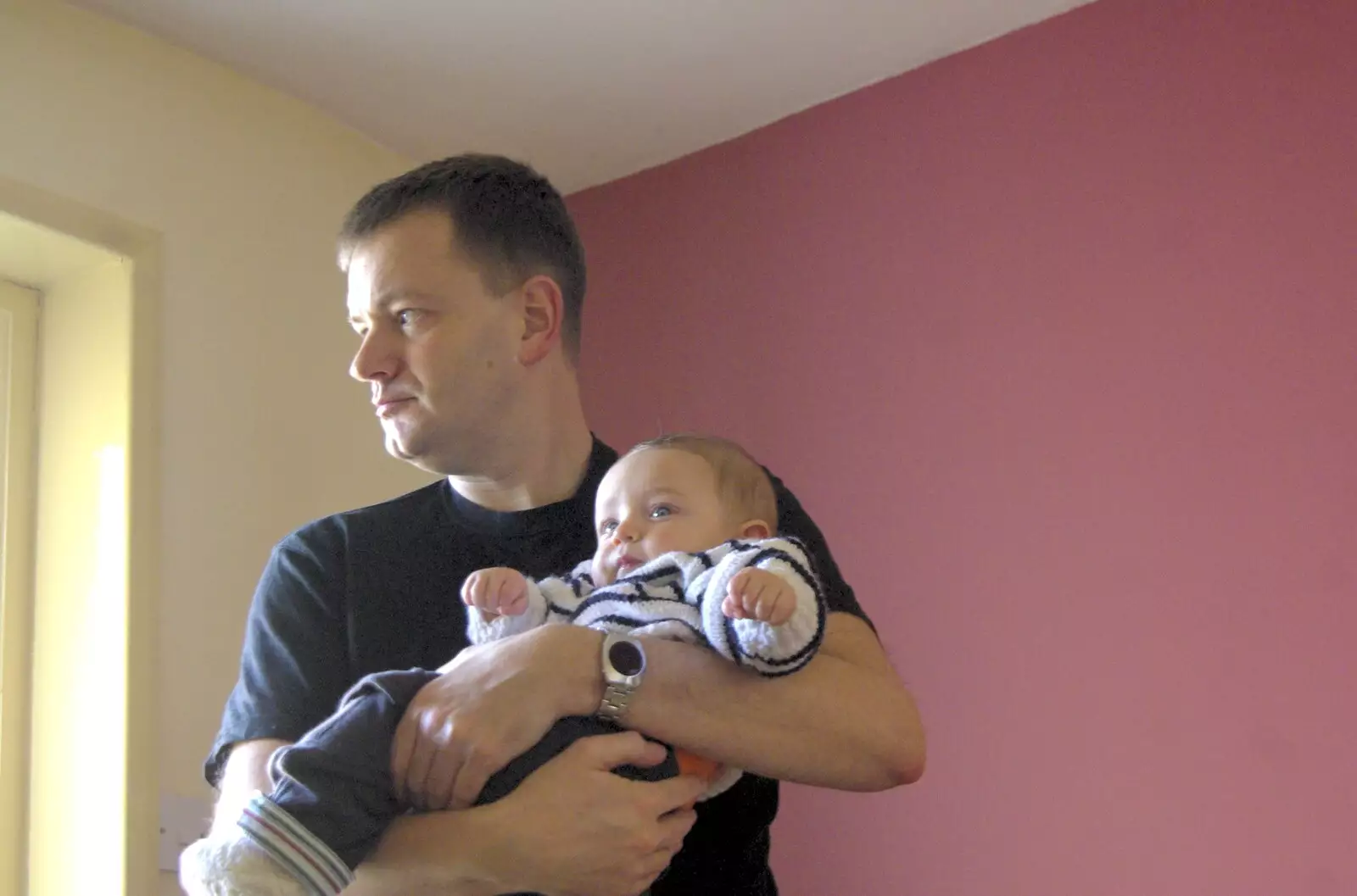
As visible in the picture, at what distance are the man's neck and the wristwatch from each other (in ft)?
1.23

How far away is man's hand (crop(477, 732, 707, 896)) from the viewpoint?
1.10m

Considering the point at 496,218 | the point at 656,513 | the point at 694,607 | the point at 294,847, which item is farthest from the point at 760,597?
the point at 496,218

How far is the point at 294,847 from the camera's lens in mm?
1023

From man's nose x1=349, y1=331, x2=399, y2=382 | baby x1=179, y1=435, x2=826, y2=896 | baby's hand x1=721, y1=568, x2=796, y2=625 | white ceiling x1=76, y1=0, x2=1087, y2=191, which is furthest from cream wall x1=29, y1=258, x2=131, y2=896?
baby's hand x1=721, y1=568, x2=796, y2=625

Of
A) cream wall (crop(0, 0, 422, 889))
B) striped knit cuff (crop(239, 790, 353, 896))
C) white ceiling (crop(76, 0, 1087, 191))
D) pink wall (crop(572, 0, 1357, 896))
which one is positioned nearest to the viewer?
striped knit cuff (crop(239, 790, 353, 896))

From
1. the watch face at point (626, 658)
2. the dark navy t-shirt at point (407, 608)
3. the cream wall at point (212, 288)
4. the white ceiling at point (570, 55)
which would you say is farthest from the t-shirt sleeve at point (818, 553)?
the white ceiling at point (570, 55)

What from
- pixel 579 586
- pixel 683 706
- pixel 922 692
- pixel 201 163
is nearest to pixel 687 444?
pixel 579 586

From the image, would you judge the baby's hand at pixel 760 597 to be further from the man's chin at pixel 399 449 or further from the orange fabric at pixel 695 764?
the man's chin at pixel 399 449

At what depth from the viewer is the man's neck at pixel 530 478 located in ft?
5.03

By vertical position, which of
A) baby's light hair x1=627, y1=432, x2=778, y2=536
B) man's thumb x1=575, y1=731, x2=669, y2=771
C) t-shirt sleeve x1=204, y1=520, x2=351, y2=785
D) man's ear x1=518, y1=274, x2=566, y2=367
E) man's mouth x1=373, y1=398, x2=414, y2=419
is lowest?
man's thumb x1=575, y1=731, x2=669, y2=771

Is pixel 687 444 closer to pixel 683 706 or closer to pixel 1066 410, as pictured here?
pixel 683 706

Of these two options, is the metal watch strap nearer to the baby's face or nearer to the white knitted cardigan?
the white knitted cardigan

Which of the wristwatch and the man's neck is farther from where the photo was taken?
the man's neck

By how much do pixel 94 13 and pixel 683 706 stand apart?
1.99 m
